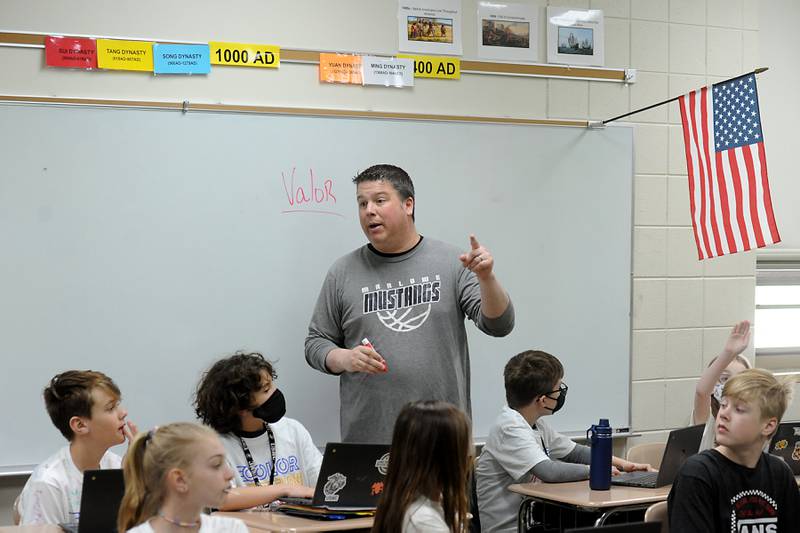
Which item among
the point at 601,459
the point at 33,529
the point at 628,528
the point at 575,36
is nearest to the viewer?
the point at 628,528

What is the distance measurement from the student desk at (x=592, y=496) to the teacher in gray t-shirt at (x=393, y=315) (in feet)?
1.50

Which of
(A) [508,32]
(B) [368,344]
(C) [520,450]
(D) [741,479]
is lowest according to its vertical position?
(C) [520,450]

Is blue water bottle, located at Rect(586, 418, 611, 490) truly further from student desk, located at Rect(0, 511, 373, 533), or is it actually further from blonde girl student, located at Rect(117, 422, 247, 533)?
blonde girl student, located at Rect(117, 422, 247, 533)

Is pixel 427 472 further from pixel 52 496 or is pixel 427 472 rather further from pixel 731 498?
pixel 52 496

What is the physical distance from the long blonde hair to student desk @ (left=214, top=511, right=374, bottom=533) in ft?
1.54

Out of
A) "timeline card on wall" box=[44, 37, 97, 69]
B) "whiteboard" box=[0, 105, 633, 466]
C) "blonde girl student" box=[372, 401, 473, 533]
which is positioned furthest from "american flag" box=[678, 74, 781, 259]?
"timeline card on wall" box=[44, 37, 97, 69]

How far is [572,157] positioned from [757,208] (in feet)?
3.37

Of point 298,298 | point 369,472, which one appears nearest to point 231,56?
point 298,298

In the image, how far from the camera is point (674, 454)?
3648 millimetres

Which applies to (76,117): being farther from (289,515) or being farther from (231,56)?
(289,515)

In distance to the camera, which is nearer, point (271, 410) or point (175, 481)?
point (175, 481)

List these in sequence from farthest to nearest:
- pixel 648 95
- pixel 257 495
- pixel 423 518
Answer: pixel 648 95 → pixel 257 495 → pixel 423 518

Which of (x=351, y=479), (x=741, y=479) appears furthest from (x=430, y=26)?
(x=741, y=479)

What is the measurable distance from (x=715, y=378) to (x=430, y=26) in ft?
6.65
